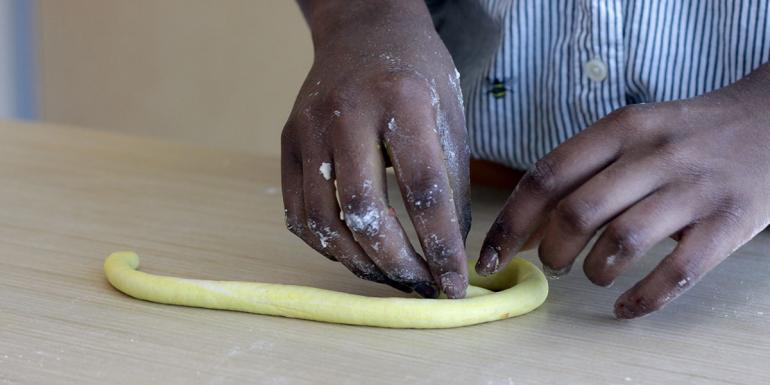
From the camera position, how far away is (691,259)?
0.72 meters

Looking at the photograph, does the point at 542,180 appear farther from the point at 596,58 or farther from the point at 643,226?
the point at 596,58

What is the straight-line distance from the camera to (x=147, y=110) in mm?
3150

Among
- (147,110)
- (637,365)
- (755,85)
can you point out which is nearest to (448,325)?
(637,365)

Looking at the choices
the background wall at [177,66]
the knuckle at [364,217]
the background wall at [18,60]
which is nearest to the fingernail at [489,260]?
the knuckle at [364,217]

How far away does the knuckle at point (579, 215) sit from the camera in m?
0.71

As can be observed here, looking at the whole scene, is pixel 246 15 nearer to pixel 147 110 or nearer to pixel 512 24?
pixel 147 110

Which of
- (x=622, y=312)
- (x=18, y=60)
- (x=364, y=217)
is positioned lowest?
(x=18, y=60)

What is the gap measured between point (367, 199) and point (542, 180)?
0.15 m

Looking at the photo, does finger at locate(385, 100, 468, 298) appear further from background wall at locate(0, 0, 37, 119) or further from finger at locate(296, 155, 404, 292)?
background wall at locate(0, 0, 37, 119)

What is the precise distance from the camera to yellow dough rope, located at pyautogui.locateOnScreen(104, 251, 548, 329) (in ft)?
2.49

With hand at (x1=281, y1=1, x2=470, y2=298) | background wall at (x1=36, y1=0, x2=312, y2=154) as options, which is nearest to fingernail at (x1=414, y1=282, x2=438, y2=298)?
hand at (x1=281, y1=1, x2=470, y2=298)

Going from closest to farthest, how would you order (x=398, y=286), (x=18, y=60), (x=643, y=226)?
(x=643, y=226) → (x=398, y=286) → (x=18, y=60)

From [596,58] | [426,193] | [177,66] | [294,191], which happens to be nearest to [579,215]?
[426,193]

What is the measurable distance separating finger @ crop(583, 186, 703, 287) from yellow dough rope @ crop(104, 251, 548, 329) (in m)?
0.10
